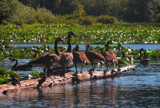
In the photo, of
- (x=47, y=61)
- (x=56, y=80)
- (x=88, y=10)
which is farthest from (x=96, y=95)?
(x=88, y=10)

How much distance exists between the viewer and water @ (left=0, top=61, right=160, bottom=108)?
13.9 m

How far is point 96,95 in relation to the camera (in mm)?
15703

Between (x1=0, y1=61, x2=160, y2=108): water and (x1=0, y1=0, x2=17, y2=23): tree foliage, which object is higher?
(x1=0, y1=0, x2=17, y2=23): tree foliage

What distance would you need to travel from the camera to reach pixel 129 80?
1973 cm

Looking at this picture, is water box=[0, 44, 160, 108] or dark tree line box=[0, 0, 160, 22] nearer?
water box=[0, 44, 160, 108]

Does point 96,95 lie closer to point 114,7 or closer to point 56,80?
point 56,80

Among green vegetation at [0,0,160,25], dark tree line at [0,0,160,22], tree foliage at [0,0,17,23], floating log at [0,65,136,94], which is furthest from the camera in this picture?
dark tree line at [0,0,160,22]

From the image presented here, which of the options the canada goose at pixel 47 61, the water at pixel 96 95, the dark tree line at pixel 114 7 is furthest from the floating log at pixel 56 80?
the dark tree line at pixel 114 7

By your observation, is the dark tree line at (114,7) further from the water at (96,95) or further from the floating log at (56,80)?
the water at (96,95)

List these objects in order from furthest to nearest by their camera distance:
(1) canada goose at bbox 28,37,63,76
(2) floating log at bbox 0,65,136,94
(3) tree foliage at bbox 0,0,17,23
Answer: (3) tree foliage at bbox 0,0,17,23, (1) canada goose at bbox 28,37,63,76, (2) floating log at bbox 0,65,136,94

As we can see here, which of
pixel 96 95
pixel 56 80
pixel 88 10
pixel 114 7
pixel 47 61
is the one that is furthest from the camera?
pixel 88 10

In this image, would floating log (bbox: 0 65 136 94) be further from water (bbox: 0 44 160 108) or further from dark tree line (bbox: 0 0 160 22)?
dark tree line (bbox: 0 0 160 22)

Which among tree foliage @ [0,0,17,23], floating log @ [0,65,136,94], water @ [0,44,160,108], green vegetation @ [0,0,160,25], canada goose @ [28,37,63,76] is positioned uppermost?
green vegetation @ [0,0,160,25]

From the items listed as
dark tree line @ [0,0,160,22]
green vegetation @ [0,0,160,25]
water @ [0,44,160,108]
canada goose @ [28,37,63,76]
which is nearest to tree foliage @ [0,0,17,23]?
green vegetation @ [0,0,160,25]
